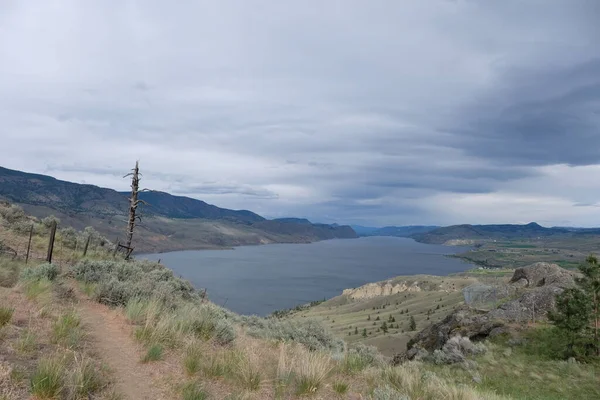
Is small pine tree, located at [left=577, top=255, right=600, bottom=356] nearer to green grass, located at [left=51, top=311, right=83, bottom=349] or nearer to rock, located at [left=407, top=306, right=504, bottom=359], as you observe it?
rock, located at [left=407, top=306, right=504, bottom=359]

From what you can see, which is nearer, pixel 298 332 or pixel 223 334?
pixel 223 334

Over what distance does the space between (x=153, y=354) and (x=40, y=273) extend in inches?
270

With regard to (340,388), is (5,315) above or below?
above

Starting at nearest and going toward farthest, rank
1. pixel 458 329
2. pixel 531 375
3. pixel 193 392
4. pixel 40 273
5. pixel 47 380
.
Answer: pixel 47 380
pixel 193 392
pixel 40 273
pixel 531 375
pixel 458 329

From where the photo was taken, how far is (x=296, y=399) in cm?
592

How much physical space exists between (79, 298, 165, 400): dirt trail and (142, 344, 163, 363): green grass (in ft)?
0.47

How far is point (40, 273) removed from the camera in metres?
11.1

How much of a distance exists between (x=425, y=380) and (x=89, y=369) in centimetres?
625

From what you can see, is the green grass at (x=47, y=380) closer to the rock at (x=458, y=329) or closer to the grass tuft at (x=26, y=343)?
the grass tuft at (x=26, y=343)

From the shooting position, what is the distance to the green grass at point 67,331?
636 cm

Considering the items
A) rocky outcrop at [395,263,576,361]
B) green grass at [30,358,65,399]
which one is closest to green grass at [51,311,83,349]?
green grass at [30,358,65,399]

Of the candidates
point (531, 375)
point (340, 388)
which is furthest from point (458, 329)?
point (340, 388)

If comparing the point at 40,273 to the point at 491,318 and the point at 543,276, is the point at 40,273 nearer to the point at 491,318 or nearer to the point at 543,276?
the point at 491,318

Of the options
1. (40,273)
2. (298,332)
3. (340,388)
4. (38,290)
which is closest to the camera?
(340,388)
